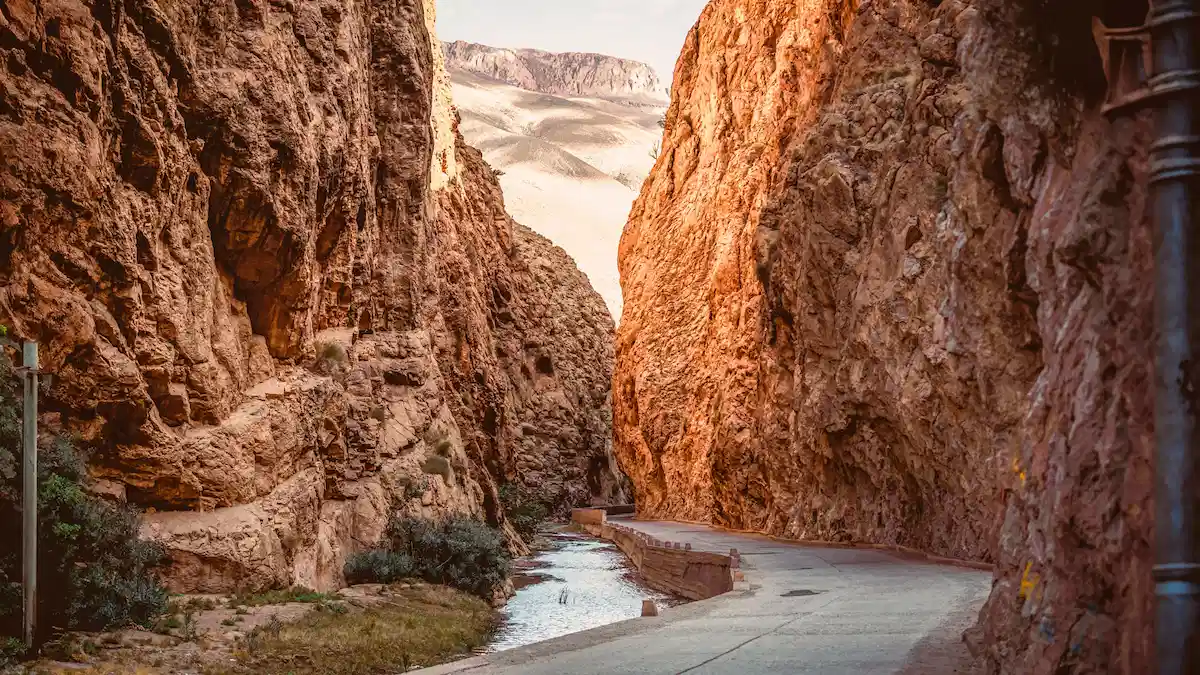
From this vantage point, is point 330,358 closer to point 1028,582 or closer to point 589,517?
point 1028,582

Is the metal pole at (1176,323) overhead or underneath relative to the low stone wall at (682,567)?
overhead

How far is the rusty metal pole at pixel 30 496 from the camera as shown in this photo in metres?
11.2

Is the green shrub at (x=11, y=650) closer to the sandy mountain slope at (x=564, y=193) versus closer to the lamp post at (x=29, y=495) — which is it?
the lamp post at (x=29, y=495)

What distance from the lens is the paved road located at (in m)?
9.43

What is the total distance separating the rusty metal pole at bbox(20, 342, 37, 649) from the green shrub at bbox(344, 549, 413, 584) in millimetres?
10551

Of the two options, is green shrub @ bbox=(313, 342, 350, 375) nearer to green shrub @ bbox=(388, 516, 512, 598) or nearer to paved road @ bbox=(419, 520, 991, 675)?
green shrub @ bbox=(388, 516, 512, 598)

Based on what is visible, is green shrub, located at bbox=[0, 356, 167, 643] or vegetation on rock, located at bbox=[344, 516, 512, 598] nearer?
green shrub, located at bbox=[0, 356, 167, 643]

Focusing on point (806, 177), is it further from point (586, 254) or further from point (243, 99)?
point (586, 254)

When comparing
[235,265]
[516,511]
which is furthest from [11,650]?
→ [516,511]

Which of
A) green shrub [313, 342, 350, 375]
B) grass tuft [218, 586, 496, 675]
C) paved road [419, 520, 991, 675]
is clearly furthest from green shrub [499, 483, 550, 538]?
paved road [419, 520, 991, 675]

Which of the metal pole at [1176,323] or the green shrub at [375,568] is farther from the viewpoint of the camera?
the green shrub at [375,568]

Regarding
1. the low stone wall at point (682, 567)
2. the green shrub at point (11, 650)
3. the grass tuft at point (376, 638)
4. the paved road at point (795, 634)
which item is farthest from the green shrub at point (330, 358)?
the green shrub at point (11, 650)

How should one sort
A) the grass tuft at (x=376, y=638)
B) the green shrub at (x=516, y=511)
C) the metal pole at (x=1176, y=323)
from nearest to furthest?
the metal pole at (x=1176, y=323) < the grass tuft at (x=376, y=638) < the green shrub at (x=516, y=511)

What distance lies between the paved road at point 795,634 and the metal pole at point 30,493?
4308mm
